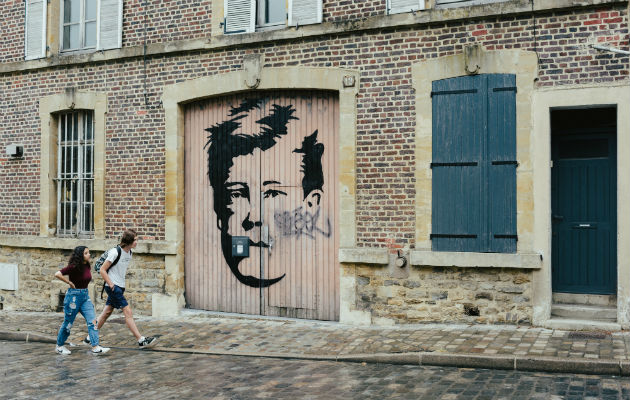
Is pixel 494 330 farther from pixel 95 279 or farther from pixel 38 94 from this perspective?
pixel 38 94

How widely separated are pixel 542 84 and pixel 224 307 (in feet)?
18.7

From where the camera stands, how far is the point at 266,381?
6.57 meters

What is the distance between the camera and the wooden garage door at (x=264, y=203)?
9555 millimetres

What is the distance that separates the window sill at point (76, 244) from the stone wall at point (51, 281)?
0.13m

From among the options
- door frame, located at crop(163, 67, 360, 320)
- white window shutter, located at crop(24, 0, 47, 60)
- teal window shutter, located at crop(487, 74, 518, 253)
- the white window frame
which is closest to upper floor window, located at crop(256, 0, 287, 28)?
door frame, located at crop(163, 67, 360, 320)

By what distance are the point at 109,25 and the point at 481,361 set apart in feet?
26.7

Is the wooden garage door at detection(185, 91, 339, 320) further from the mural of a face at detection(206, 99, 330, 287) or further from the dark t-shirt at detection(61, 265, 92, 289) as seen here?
the dark t-shirt at detection(61, 265, 92, 289)

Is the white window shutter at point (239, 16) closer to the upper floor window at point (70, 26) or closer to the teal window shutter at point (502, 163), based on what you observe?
the upper floor window at point (70, 26)

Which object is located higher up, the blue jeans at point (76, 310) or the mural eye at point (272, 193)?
the mural eye at point (272, 193)

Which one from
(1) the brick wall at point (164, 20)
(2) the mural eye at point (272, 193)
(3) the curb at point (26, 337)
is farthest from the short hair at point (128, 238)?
(1) the brick wall at point (164, 20)

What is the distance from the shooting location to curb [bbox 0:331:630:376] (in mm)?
6375

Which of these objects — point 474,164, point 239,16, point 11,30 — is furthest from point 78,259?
point 11,30

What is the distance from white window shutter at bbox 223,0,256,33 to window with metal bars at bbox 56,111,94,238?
3120 mm

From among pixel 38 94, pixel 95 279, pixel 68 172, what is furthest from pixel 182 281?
→ pixel 38 94
